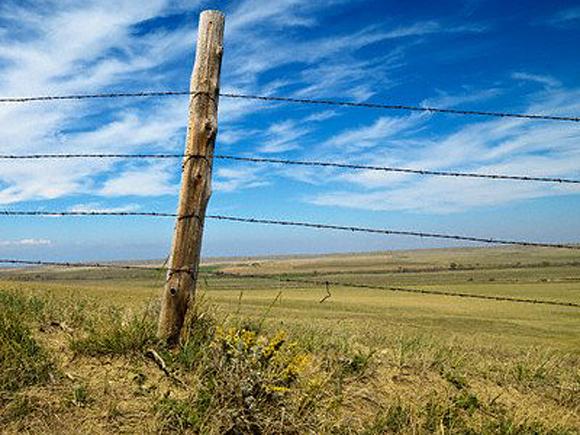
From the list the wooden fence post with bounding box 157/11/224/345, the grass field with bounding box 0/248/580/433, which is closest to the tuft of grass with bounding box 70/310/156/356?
the grass field with bounding box 0/248/580/433

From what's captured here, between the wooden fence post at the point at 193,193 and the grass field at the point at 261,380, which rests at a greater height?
the wooden fence post at the point at 193,193

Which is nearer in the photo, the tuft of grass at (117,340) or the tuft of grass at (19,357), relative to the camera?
the tuft of grass at (19,357)

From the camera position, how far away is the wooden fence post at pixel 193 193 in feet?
15.4

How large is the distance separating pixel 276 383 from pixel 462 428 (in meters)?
1.58

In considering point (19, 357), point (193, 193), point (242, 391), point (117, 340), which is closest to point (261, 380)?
point (242, 391)

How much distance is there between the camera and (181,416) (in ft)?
12.6

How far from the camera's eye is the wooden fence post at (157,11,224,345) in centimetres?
470

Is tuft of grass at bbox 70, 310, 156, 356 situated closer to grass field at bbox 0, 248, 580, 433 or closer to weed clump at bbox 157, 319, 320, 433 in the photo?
grass field at bbox 0, 248, 580, 433

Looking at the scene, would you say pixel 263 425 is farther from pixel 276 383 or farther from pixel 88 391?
pixel 88 391

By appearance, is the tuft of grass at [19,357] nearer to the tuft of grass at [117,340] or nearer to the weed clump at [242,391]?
the tuft of grass at [117,340]

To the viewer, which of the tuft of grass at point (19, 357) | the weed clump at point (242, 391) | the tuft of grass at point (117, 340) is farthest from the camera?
the tuft of grass at point (117, 340)

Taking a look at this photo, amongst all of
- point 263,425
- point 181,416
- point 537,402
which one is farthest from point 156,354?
point 537,402

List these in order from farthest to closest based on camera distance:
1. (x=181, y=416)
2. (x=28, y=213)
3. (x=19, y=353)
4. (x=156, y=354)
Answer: (x=28, y=213) → (x=156, y=354) → (x=19, y=353) → (x=181, y=416)

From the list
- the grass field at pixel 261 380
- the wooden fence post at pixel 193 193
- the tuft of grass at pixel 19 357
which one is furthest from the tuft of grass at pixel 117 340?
the tuft of grass at pixel 19 357
